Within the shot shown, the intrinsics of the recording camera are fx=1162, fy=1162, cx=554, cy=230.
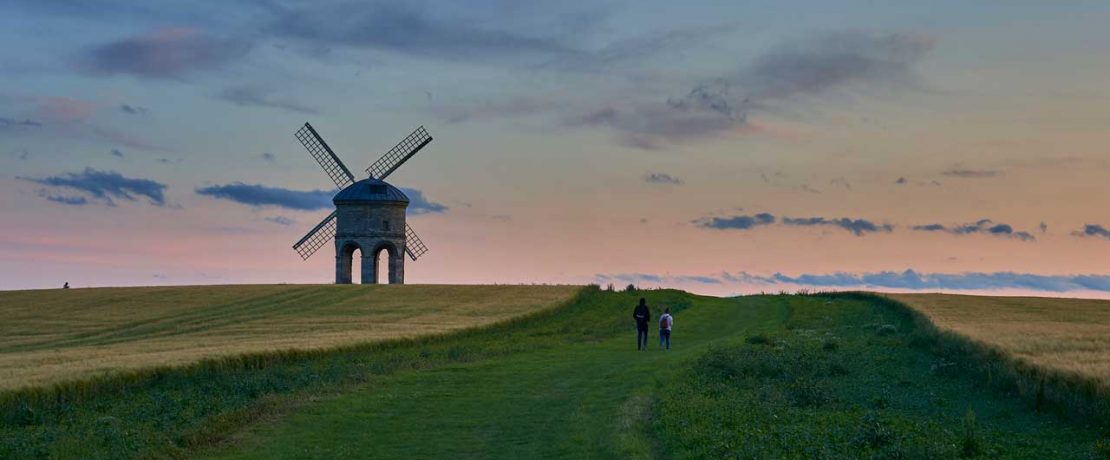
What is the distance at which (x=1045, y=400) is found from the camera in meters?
26.6

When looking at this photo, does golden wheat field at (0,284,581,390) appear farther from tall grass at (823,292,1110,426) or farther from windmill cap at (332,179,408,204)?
tall grass at (823,292,1110,426)

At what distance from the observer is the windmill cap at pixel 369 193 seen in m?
96.4

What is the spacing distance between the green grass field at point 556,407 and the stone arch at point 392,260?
165 feet

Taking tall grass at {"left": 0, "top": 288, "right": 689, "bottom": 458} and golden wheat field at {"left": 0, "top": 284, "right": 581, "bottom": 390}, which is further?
golden wheat field at {"left": 0, "top": 284, "right": 581, "bottom": 390}

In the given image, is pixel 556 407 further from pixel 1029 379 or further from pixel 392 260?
pixel 392 260

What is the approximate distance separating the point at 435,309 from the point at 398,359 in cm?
2864

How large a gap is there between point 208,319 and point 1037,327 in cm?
4398

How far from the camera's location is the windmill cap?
96.4 meters

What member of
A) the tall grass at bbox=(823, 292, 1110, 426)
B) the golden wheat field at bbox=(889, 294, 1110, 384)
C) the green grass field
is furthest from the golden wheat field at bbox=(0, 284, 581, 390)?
the golden wheat field at bbox=(889, 294, 1110, 384)

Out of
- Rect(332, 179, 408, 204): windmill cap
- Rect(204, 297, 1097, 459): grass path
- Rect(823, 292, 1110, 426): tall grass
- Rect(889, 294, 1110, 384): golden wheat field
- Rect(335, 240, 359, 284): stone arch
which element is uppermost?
Rect(332, 179, 408, 204): windmill cap

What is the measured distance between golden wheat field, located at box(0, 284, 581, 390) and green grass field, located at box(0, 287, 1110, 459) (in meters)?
2.70

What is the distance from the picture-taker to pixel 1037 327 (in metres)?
46.4

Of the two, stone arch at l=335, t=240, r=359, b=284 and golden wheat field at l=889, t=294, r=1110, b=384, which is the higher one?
stone arch at l=335, t=240, r=359, b=284

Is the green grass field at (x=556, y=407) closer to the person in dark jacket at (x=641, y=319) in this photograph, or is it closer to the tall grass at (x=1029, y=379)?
the tall grass at (x=1029, y=379)
